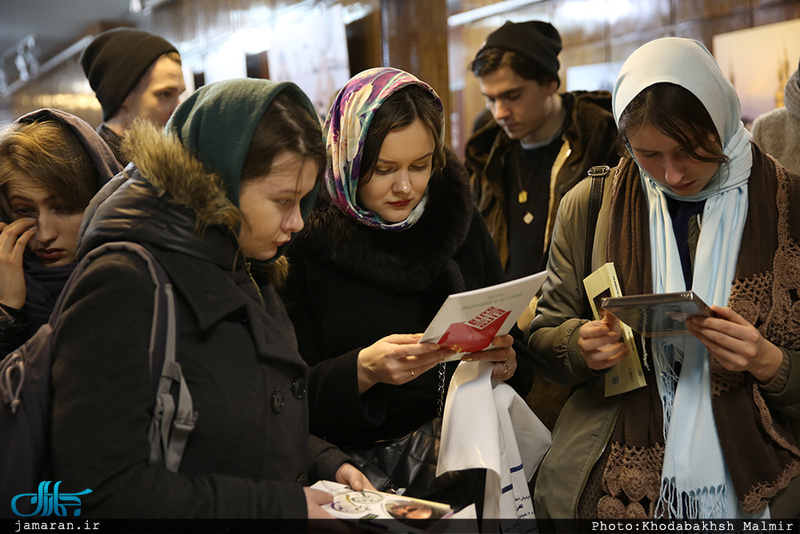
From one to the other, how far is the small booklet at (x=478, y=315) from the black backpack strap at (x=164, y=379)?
64 centimetres

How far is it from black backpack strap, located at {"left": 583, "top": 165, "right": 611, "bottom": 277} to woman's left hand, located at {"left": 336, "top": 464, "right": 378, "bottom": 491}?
103 centimetres

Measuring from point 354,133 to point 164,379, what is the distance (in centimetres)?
108

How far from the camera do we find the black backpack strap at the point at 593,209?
2441 mm

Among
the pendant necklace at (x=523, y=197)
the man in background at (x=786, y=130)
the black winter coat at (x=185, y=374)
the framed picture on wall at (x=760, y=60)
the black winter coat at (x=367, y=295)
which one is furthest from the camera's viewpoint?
the framed picture on wall at (x=760, y=60)

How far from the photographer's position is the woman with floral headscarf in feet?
7.53

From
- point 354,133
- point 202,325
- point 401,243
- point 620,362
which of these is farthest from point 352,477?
point 354,133

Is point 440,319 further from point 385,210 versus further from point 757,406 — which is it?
point 757,406

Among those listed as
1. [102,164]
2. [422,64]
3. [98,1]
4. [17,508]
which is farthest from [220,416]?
[98,1]

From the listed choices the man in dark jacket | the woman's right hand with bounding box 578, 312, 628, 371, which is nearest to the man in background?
the man in dark jacket

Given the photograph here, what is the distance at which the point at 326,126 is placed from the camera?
2492 millimetres

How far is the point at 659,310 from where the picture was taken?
194cm

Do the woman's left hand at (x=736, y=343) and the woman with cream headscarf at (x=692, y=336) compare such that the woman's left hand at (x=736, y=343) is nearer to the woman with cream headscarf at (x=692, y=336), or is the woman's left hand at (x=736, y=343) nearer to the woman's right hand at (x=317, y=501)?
the woman with cream headscarf at (x=692, y=336)

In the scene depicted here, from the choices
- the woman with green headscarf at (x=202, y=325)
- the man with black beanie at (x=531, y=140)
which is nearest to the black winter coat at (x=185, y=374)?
the woman with green headscarf at (x=202, y=325)

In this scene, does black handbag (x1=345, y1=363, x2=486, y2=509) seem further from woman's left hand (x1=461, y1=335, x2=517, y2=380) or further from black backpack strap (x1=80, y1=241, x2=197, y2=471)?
black backpack strap (x1=80, y1=241, x2=197, y2=471)
